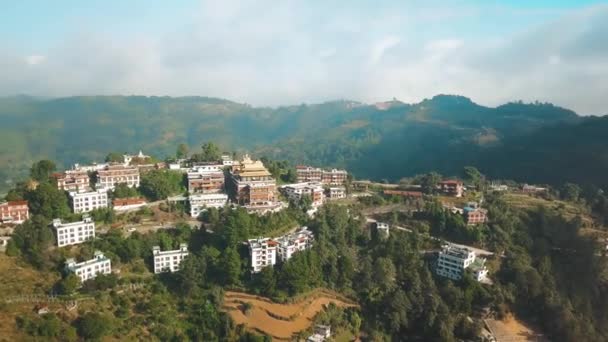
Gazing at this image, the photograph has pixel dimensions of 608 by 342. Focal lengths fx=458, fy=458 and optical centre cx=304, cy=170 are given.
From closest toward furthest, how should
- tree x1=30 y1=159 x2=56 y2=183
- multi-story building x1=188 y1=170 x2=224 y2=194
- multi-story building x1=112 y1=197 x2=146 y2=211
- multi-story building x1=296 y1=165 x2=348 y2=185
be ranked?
multi-story building x1=112 y1=197 x2=146 y2=211
tree x1=30 y1=159 x2=56 y2=183
multi-story building x1=188 y1=170 x2=224 y2=194
multi-story building x1=296 y1=165 x2=348 y2=185

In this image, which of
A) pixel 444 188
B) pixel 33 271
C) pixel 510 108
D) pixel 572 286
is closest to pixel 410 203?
pixel 444 188

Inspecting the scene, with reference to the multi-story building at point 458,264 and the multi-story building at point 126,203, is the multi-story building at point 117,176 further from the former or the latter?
the multi-story building at point 458,264

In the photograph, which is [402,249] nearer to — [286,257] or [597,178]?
[286,257]

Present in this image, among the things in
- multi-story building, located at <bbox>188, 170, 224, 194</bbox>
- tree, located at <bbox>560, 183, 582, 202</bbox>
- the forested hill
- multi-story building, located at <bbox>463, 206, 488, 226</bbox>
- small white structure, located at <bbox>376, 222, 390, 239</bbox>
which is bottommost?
small white structure, located at <bbox>376, 222, 390, 239</bbox>

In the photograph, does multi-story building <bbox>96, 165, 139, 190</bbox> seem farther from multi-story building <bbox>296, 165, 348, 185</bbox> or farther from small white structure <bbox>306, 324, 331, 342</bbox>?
small white structure <bbox>306, 324, 331, 342</bbox>

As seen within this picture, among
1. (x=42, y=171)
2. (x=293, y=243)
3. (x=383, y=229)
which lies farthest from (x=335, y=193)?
(x=42, y=171)

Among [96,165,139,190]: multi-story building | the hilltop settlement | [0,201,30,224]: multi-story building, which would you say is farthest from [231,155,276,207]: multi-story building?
[0,201,30,224]: multi-story building

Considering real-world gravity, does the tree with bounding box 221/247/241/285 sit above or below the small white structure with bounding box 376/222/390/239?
below
